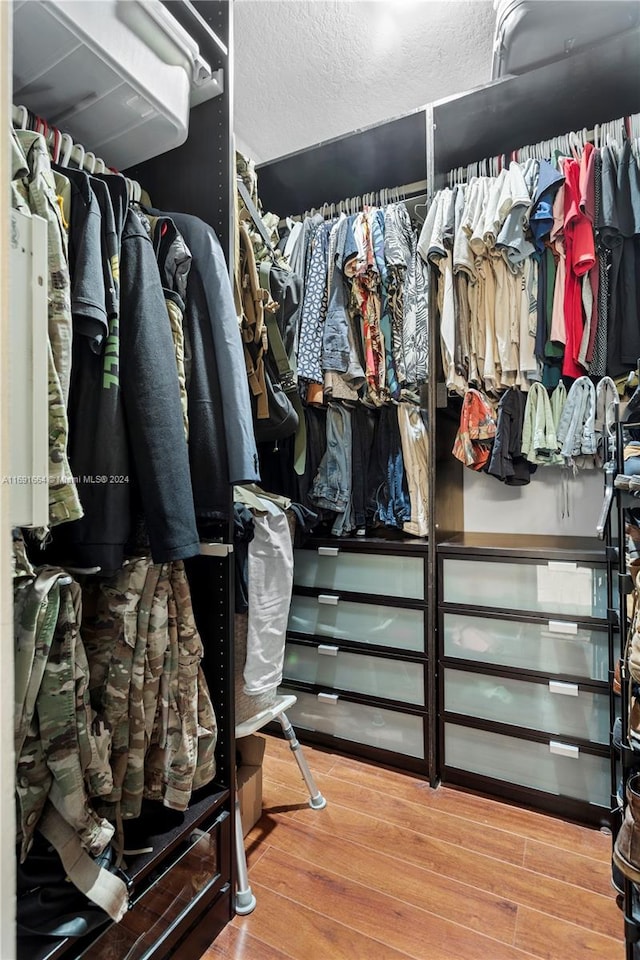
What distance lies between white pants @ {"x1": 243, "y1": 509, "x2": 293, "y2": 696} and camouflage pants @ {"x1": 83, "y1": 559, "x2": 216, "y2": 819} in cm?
26

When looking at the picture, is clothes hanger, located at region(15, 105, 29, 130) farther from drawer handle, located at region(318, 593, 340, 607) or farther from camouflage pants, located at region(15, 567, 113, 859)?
drawer handle, located at region(318, 593, 340, 607)

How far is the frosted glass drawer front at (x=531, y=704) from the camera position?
1.57 m

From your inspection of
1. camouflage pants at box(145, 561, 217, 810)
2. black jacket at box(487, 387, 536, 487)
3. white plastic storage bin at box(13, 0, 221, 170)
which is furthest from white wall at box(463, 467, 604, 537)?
white plastic storage bin at box(13, 0, 221, 170)

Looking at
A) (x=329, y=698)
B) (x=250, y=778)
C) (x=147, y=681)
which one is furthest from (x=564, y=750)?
(x=147, y=681)

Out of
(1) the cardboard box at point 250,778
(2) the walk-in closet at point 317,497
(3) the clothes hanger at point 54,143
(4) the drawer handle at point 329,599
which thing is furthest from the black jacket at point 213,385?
(4) the drawer handle at point 329,599

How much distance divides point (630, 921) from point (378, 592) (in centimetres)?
111

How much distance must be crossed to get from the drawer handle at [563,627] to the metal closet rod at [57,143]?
170cm

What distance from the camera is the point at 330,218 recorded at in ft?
7.23

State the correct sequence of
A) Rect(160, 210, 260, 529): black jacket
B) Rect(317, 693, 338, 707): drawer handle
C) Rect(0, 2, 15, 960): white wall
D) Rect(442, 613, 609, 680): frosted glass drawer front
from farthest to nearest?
1. Rect(317, 693, 338, 707): drawer handle
2. Rect(442, 613, 609, 680): frosted glass drawer front
3. Rect(160, 210, 260, 529): black jacket
4. Rect(0, 2, 15, 960): white wall

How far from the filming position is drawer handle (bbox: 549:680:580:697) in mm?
1587

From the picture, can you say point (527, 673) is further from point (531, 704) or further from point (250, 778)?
point (250, 778)

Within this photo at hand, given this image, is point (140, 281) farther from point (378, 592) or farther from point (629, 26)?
point (629, 26)

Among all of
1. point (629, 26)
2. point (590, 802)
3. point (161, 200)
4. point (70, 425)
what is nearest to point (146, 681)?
point (70, 425)

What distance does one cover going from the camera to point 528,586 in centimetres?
167
